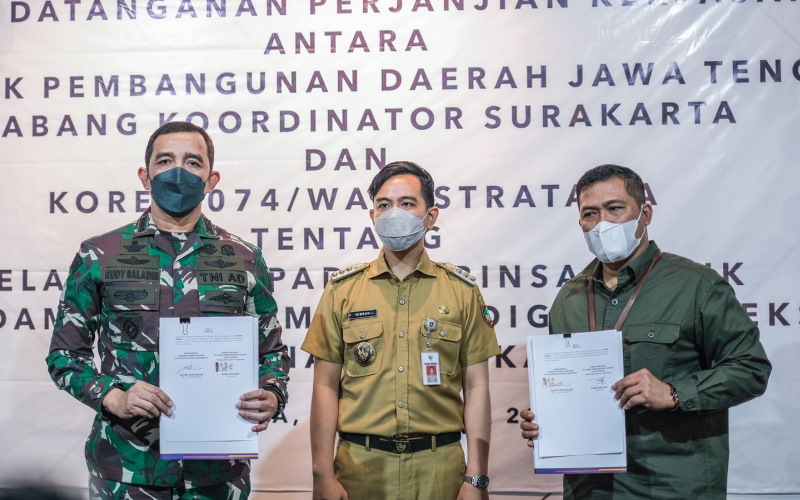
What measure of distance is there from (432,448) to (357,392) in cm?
34

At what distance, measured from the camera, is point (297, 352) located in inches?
163

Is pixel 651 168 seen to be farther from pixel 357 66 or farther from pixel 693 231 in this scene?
pixel 357 66

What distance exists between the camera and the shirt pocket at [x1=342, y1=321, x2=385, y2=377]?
3029 millimetres

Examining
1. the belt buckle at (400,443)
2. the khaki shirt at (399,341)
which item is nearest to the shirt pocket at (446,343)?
the khaki shirt at (399,341)

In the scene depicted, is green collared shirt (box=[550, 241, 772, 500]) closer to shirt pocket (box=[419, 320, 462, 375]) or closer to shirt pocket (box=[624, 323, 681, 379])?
shirt pocket (box=[624, 323, 681, 379])

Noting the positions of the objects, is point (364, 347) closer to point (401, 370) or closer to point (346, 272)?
point (401, 370)

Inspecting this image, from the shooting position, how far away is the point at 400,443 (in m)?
2.95

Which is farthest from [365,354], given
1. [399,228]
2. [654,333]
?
[654,333]

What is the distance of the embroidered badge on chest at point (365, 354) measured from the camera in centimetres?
303

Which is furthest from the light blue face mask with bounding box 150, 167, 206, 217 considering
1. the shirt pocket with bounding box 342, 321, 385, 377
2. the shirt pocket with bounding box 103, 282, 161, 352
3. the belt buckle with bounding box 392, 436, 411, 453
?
the belt buckle with bounding box 392, 436, 411, 453
